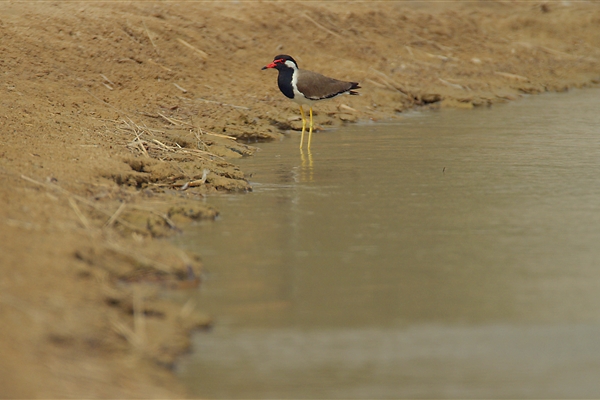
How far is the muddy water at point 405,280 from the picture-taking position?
372 centimetres

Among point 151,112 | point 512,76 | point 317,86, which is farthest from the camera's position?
point 512,76

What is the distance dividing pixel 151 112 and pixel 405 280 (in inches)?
227

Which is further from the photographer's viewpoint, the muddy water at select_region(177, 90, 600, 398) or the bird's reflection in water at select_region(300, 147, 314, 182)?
the bird's reflection in water at select_region(300, 147, 314, 182)

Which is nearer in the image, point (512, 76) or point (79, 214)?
point (79, 214)

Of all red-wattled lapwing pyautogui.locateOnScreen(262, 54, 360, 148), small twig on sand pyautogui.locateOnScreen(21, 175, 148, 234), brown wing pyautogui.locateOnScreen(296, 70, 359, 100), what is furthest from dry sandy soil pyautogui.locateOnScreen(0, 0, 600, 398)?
brown wing pyautogui.locateOnScreen(296, 70, 359, 100)

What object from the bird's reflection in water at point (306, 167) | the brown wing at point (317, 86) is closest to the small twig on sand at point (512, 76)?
the brown wing at point (317, 86)

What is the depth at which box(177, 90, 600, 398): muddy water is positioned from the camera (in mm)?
3721

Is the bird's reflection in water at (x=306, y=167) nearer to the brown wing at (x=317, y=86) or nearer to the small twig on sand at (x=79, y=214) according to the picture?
the brown wing at (x=317, y=86)

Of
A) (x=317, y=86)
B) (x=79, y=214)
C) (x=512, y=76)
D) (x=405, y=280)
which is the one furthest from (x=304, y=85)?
(x=405, y=280)

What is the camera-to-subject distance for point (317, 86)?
10078 millimetres

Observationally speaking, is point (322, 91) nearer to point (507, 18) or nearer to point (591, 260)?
point (591, 260)

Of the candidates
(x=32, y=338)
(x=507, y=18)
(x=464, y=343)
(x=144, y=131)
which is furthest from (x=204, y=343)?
(x=507, y=18)

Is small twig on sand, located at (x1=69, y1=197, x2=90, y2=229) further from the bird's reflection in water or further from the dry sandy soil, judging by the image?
the bird's reflection in water

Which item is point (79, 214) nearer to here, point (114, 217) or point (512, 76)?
point (114, 217)
